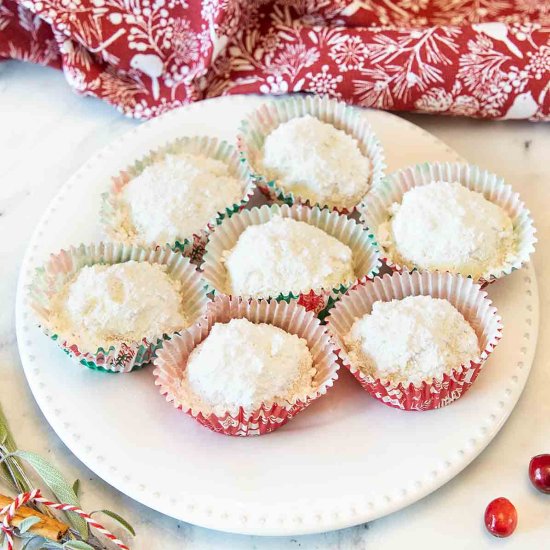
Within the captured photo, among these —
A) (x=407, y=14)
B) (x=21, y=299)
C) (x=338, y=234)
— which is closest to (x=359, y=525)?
(x=338, y=234)

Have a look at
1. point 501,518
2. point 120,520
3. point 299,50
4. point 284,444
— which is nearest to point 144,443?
point 120,520

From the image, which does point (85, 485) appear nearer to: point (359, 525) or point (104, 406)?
point (104, 406)

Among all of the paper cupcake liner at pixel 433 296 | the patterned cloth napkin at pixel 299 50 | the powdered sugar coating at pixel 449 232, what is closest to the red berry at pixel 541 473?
the paper cupcake liner at pixel 433 296

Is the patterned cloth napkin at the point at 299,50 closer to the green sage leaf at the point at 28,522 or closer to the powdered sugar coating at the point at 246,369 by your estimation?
the powdered sugar coating at the point at 246,369

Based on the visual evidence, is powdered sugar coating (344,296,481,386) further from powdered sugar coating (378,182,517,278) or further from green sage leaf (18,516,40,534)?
green sage leaf (18,516,40,534)

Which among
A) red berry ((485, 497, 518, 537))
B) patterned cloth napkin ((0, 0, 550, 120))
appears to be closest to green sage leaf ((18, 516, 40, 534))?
red berry ((485, 497, 518, 537))
